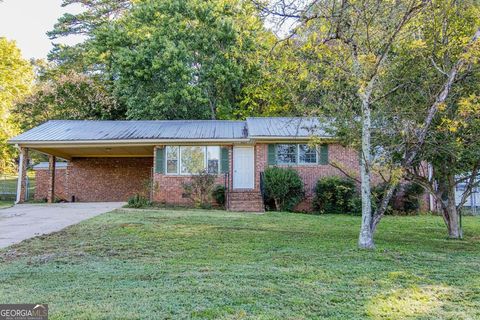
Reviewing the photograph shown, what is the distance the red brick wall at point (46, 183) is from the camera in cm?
1842

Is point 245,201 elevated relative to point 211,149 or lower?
lower

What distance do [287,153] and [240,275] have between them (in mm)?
10684

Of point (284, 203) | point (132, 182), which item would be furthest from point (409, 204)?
point (132, 182)

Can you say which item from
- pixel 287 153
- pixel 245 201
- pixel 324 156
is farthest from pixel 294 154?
pixel 245 201

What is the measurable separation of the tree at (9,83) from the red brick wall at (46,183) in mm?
4005

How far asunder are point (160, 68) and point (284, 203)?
9.99 metres

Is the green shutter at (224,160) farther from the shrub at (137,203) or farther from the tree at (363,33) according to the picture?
the tree at (363,33)

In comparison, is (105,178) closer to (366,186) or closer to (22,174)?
(22,174)

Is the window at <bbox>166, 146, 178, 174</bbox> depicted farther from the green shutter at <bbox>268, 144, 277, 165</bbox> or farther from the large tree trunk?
the large tree trunk

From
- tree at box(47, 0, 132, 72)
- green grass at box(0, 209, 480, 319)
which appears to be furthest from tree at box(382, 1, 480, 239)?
tree at box(47, 0, 132, 72)

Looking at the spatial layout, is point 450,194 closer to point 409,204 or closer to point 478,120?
point 478,120

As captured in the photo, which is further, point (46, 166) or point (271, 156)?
point (46, 166)

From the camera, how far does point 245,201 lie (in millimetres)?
13758

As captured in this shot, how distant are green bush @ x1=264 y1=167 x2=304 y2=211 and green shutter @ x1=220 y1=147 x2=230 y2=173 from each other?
6.47ft
